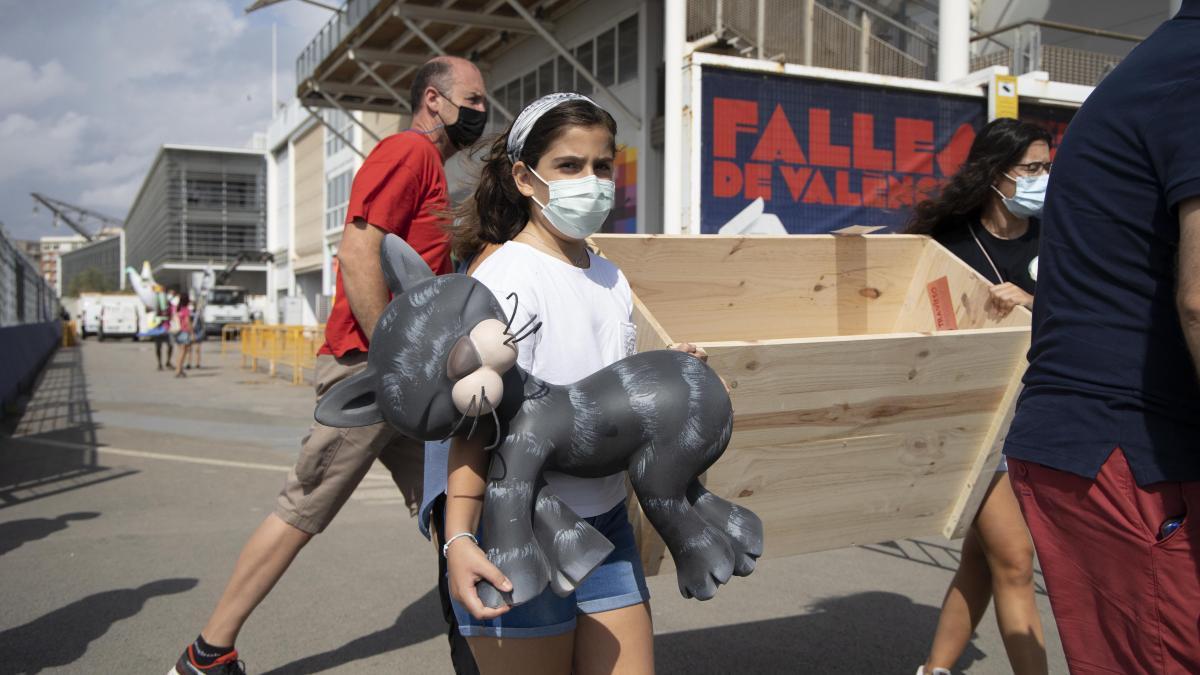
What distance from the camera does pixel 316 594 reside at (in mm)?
4699

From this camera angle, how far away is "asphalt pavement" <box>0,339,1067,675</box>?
12.7 ft

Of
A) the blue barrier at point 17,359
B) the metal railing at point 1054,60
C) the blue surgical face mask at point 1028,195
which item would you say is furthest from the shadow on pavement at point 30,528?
the metal railing at point 1054,60

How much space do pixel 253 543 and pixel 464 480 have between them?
1714mm

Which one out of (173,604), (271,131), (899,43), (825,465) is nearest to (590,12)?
(899,43)

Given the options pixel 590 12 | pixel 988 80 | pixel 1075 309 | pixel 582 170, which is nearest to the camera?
pixel 1075 309

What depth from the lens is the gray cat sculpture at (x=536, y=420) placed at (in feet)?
5.78

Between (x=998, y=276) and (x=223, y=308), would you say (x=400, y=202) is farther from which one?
(x=223, y=308)

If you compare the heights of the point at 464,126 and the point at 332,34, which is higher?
the point at 332,34

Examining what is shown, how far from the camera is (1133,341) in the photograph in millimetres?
1758

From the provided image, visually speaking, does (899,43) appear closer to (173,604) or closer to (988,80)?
(988,80)

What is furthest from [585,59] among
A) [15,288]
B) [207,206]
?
[207,206]

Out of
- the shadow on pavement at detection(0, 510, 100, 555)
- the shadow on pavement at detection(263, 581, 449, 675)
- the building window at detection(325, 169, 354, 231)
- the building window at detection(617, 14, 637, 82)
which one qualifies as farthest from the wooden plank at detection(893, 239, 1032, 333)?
the building window at detection(325, 169, 354, 231)

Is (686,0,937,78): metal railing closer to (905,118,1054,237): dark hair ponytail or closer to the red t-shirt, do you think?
(905,118,1054,237): dark hair ponytail

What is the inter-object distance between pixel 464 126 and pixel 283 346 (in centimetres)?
1669
